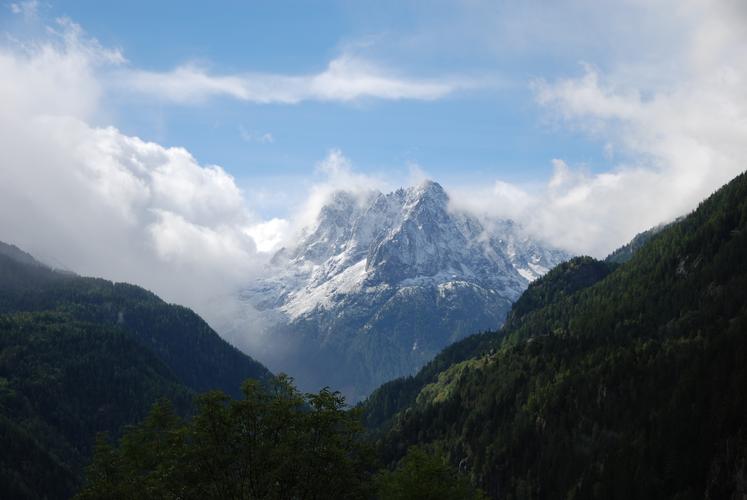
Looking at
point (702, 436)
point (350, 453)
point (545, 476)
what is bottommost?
point (350, 453)

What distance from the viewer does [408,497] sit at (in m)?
72.9

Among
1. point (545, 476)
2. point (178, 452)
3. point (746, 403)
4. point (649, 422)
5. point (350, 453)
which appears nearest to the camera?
point (178, 452)

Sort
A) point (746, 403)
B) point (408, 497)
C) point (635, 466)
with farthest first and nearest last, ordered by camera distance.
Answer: point (635, 466)
point (746, 403)
point (408, 497)

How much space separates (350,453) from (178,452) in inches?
674

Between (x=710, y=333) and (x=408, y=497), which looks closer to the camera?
(x=408, y=497)

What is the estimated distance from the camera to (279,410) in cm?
5806

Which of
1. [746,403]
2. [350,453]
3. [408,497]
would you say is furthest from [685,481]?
[350,453]

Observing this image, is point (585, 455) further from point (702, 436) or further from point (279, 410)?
point (279, 410)

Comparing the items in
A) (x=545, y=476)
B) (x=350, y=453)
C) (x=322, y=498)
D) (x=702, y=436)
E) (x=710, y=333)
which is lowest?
(x=322, y=498)

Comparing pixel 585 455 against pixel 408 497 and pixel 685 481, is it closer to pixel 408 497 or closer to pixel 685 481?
pixel 685 481

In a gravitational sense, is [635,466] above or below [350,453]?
above

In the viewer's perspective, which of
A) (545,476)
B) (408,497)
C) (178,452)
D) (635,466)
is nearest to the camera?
(178,452)

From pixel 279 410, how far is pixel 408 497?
23.5 meters

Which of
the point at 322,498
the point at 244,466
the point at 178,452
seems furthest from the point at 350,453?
the point at 178,452
